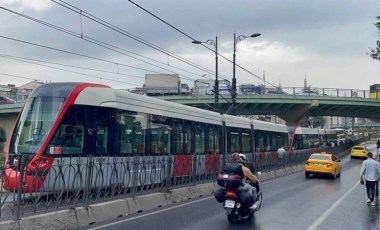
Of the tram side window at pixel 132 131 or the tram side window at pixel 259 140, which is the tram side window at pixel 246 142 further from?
the tram side window at pixel 132 131

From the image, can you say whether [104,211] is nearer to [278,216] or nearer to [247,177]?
[247,177]

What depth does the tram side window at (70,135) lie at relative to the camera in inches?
481

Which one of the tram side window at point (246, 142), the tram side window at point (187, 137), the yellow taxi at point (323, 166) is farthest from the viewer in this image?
the tram side window at point (246, 142)

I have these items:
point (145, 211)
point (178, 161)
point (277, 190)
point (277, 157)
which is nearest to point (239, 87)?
point (277, 157)

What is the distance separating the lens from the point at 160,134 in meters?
16.7

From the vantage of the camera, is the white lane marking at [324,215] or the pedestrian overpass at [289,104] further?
the pedestrian overpass at [289,104]

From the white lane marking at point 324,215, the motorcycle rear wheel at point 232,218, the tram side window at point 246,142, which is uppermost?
the tram side window at point 246,142

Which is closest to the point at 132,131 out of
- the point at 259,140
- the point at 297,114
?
the point at 259,140

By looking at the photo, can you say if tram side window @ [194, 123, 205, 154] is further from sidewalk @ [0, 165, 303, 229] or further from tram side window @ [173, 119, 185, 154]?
sidewalk @ [0, 165, 303, 229]

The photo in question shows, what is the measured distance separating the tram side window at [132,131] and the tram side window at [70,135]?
166 cm

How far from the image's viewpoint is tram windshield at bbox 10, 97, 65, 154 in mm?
12344

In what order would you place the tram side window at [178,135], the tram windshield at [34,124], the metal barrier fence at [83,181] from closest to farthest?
1. the metal barrier fence at [83,181]
2. the tram windshield at [34,124]
3. the tram side window at [178,135]

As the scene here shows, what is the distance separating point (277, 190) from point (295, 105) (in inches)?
1457

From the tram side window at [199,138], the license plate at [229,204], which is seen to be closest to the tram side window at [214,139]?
the tram side window at [199,138]
